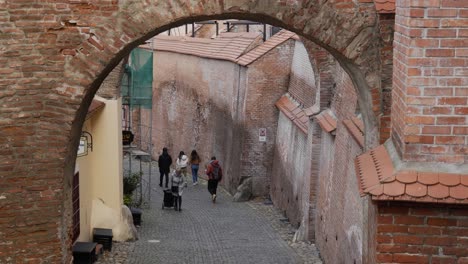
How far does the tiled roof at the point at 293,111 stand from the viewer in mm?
20156

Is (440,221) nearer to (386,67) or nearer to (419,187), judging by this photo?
(419,187)

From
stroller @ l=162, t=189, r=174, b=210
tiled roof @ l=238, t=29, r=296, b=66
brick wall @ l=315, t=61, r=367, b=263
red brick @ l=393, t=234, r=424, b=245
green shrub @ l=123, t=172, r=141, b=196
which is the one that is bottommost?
stroller @ l=162, t=189, r=174, b=210

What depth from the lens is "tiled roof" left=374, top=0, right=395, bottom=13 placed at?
8.52m

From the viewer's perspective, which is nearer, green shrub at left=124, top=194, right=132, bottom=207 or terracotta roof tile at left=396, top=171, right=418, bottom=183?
terracotta roof tile at left=396, top=171, right=418, bottom=183

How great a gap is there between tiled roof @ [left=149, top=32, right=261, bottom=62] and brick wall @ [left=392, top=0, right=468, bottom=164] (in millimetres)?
19748

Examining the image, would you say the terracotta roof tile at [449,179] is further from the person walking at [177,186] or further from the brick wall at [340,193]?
the person walking at [177,186]

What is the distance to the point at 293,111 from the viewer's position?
22.0m

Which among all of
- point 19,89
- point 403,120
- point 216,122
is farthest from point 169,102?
point 403,120

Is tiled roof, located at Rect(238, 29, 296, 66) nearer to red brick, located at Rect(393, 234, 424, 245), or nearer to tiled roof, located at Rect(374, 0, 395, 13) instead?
tiled roof, located at Rect(374, 0, 395, 13)

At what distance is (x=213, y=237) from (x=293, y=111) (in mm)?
4334

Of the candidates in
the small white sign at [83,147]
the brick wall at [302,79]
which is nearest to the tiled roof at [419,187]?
the small white sign at [83,147]

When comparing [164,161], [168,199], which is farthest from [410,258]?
[164,161]

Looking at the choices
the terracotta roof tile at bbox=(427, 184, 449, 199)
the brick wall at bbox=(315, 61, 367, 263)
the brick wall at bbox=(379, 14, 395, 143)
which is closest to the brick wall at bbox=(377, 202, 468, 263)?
the terracotta roof tile at bbox=(427, 184, 449, 199)

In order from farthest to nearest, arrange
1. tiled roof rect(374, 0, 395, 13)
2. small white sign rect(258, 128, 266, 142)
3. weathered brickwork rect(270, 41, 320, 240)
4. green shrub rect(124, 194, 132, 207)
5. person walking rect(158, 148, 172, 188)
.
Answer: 1. person walking rect(158, 148, 172, 188)
2. small white sign rect(258, 128, 266, 142)
3. green shrub rect(124, 194, 132, 207)
4. weathered brickwork rect(270, 41, 320, 240)
5. tiled roof rect(374, 0, 395, 13)
